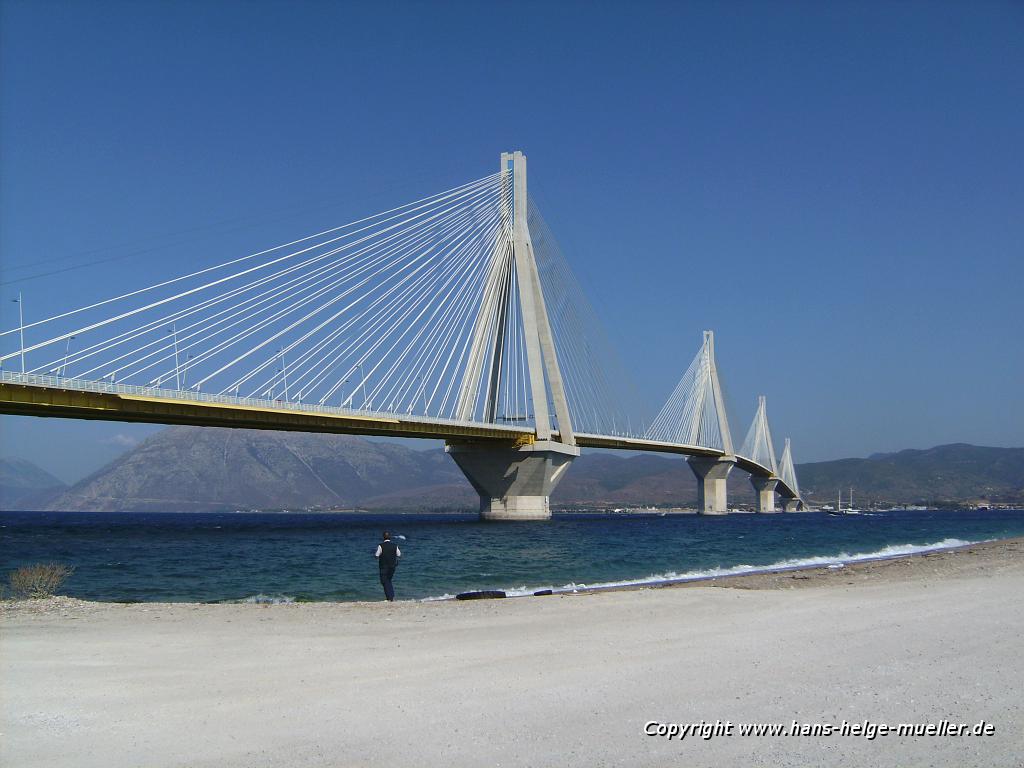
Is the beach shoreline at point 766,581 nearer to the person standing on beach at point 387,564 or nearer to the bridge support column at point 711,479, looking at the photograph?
the person standing on beach at point 387,564

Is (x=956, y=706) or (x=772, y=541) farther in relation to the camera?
(x=772, y=541)

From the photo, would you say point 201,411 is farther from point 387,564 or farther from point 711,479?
point 711,479

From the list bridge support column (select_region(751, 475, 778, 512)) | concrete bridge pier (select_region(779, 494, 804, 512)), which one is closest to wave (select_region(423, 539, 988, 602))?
bridge support column (select_region(751, 475, 778, 512))

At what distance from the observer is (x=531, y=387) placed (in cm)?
5091

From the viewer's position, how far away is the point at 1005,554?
973 inches

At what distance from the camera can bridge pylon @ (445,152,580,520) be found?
48.5 meters

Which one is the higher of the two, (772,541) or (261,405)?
(261,405)

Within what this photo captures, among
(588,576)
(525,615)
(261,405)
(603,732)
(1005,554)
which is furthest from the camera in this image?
(261,405)

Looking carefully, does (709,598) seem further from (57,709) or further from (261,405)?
(261,405)

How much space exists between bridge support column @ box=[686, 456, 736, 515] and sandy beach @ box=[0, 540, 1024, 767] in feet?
259

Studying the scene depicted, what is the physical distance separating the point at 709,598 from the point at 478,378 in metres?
34.7

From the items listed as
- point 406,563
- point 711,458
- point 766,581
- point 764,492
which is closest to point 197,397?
point 406,563

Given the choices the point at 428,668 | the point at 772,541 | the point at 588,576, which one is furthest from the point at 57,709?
the point at 772,541

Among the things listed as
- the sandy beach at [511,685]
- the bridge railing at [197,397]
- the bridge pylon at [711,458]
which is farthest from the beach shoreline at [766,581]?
the bridge pylon at [711,458]
